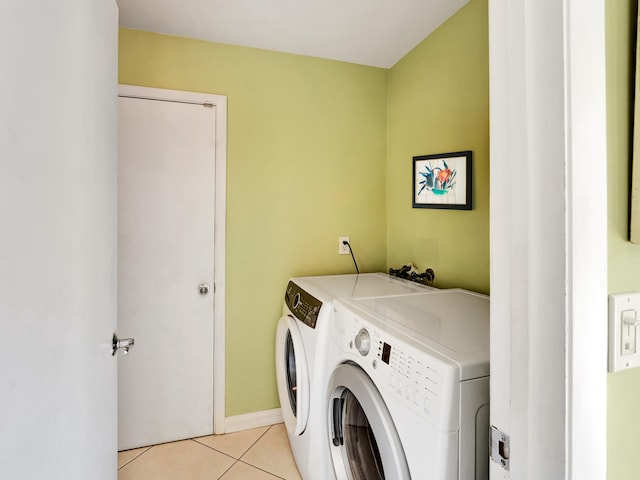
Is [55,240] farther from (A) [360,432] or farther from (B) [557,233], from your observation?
(A) [360,432]

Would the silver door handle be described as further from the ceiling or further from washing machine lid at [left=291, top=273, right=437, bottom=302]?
the ceiling

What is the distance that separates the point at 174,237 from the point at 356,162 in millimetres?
1257

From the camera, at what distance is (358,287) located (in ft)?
5.61

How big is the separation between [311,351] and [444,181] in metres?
1.10

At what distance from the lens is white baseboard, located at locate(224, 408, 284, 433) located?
2.09 metres

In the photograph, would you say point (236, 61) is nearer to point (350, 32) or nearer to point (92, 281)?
point (350, 32)

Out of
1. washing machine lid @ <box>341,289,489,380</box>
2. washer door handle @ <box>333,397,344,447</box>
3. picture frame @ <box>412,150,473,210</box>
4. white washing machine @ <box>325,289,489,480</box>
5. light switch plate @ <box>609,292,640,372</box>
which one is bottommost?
washer door handle @ <box>333,397,344,447</box>

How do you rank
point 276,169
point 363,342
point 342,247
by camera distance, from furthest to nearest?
point 342,247 → point 276,169 → point 363,342

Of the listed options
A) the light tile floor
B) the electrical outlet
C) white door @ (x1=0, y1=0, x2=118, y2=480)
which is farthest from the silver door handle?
the electrical outlet

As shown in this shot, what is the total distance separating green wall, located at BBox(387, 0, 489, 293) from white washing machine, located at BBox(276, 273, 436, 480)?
0.25 m

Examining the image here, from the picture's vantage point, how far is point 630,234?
0.53 metres

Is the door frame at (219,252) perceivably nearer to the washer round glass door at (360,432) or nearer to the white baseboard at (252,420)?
the white baseboard at (252,420)

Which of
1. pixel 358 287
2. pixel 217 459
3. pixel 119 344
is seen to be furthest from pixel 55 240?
pixel 217 459

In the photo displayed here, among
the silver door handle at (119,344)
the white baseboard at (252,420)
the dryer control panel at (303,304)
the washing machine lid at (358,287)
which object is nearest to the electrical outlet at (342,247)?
the washing machine lid at (358,287)
